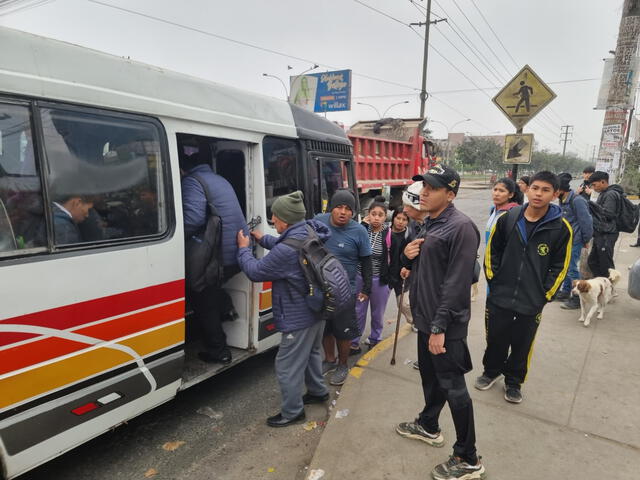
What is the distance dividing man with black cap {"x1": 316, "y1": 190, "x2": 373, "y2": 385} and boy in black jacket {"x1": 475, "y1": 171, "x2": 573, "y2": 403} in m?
1.01

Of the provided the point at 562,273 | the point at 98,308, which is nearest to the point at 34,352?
the point at 98,308

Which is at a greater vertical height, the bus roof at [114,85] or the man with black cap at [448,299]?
the bus roof at [114,85]

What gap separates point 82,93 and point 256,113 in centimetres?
141

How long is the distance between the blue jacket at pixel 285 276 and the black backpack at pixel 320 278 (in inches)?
1.5

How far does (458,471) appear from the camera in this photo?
2324 millimetres

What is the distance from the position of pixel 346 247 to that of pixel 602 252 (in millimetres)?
3927

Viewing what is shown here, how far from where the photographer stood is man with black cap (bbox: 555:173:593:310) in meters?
4.91

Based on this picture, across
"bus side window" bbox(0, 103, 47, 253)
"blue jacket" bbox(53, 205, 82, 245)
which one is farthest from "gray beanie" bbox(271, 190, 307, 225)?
"bus side window" bbox(0, 103, 47, 253)

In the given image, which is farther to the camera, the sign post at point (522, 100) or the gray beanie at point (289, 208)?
the sign post at point (522, 100)

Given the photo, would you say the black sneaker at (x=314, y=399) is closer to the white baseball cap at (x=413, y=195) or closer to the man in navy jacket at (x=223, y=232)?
the man in navy jacket at (x=223, y=232)

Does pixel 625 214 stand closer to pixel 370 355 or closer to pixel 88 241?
pixel 370 355

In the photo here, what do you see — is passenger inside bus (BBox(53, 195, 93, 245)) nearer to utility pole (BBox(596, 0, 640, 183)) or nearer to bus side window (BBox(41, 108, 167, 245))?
bus side window (BBox(41, 108, 167, 245))

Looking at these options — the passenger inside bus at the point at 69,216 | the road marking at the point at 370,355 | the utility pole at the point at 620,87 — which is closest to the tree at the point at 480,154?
the utility pole at the point at 620,87

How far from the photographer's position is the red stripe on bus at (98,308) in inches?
78.0
